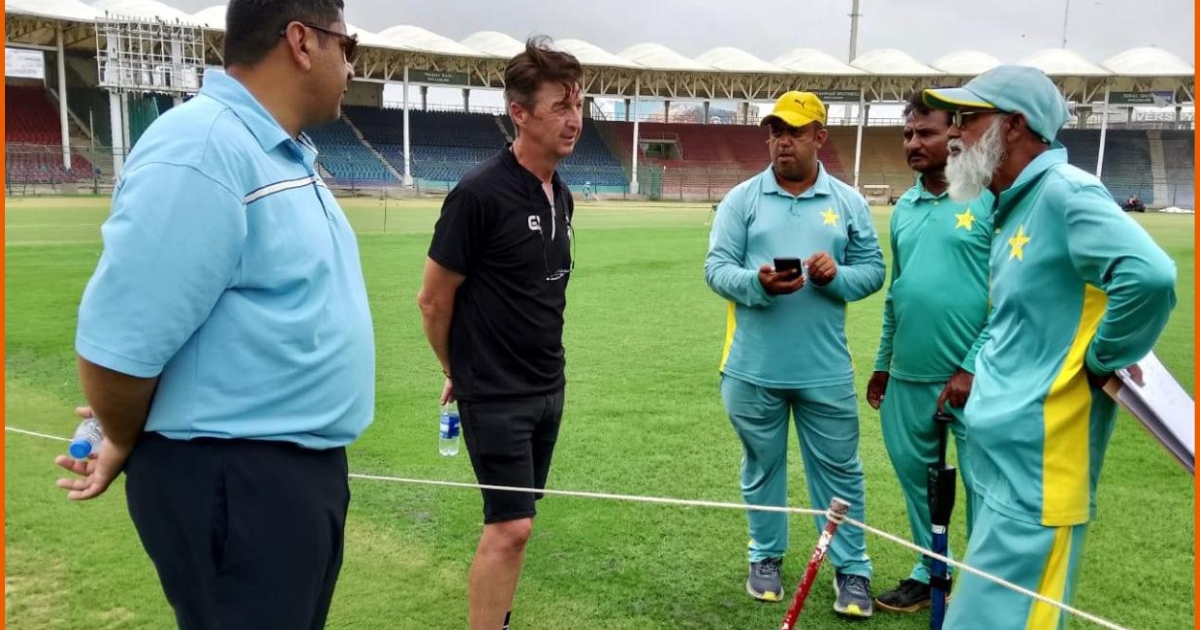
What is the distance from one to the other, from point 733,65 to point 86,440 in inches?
2192

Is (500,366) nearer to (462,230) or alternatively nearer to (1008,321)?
(462,230)

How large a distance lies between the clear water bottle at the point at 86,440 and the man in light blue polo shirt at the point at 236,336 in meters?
0.03

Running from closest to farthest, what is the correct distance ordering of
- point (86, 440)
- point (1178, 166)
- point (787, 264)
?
point (86, 440)
point (787, 264)
point (1178, 166)

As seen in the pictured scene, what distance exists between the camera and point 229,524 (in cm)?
183

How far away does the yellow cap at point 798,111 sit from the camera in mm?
3684

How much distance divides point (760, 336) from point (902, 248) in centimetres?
74

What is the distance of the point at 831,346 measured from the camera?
3746mm

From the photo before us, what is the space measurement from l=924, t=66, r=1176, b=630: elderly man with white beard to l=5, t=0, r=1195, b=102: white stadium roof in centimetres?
4682

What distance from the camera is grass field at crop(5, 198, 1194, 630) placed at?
3.54 meters

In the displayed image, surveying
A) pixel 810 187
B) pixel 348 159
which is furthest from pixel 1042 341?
pixel 348 159

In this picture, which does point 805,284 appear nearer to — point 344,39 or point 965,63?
point 344,39

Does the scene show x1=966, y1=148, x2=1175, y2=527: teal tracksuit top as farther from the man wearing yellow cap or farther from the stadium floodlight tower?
the stadium floodlight tower

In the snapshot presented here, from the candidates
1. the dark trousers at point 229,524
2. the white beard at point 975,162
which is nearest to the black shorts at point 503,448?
the dark trousers at point 229,524

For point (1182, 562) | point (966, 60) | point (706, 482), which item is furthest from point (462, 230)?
point (966, 60)
